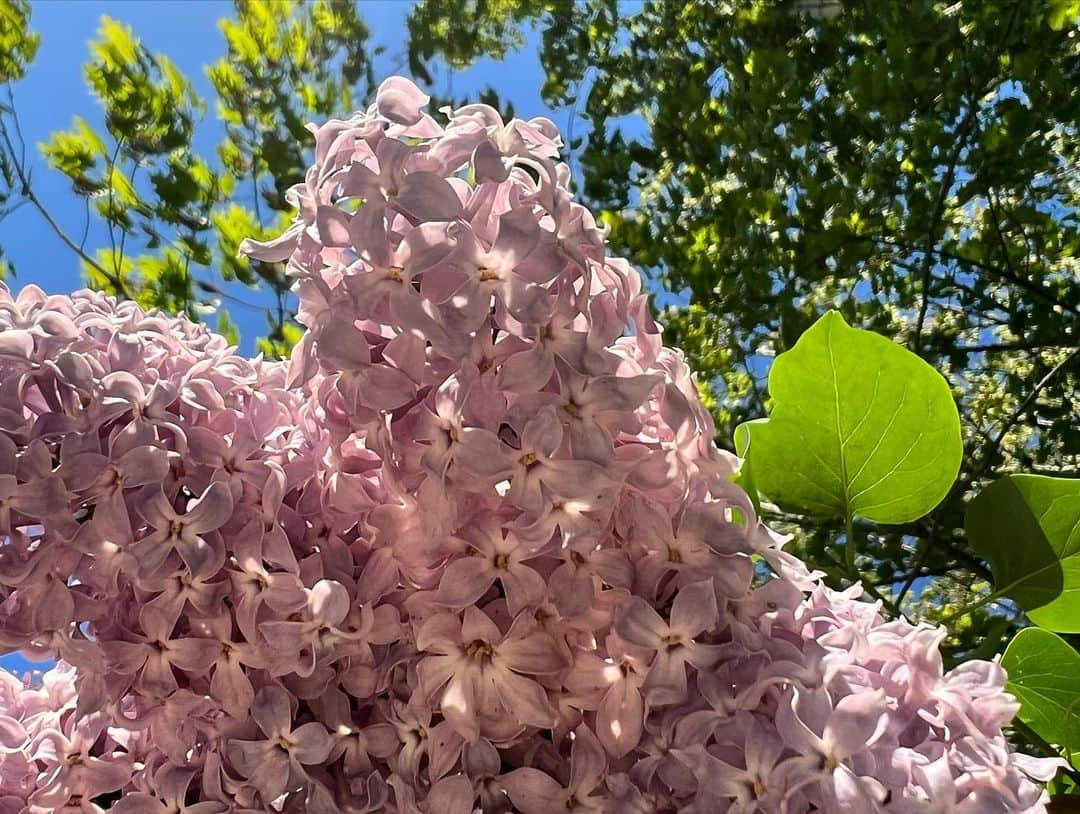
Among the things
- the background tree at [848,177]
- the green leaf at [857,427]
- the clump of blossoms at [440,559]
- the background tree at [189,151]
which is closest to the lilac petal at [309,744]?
the clump of blossoms at [440,559]

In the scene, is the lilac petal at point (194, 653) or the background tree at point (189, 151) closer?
the lilac petal at point (194, 653)

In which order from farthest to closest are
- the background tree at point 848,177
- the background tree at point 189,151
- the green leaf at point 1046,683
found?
the background tree at point 848,177, the background tree at point 189,151, the green leaf at point 1046,683

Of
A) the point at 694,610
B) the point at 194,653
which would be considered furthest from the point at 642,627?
the point at 194,653

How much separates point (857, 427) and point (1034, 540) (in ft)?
0.31

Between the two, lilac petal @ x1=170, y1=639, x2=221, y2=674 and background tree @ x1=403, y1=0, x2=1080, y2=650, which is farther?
background tree @ x1=403, y1=0, x2=1080, y2=650

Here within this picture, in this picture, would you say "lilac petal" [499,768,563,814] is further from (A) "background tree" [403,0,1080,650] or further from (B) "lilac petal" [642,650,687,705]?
(A) "background tree" [403,0,1080,650]

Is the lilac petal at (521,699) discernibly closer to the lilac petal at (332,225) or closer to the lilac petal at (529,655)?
the lilac petal at (529,655)

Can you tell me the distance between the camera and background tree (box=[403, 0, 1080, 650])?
1079 millimetres

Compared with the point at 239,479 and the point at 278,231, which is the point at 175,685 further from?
the point at 278,231

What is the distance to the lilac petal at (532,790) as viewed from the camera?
28cm

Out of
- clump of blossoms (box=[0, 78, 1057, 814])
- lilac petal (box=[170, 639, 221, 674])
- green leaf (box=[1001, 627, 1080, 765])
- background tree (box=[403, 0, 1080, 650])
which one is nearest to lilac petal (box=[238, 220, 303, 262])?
clump of blossoms (box=[0, 78, 1057, 814])

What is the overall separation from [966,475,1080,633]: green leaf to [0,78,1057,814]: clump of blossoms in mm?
163

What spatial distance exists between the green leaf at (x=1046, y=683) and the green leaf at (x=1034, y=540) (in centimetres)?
5

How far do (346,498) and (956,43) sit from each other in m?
1.06
